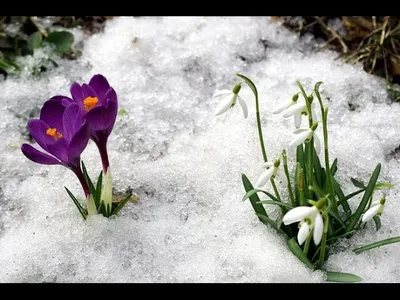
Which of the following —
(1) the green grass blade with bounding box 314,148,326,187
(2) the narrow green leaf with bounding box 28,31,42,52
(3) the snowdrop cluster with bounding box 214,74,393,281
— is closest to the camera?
(3) the snowdrop cluster with bounding box 214,74,393,281

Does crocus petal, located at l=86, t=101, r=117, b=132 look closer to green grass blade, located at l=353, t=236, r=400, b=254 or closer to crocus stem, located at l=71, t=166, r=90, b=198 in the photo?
crocus stem, located at l=71, t=166, r=90, b=198

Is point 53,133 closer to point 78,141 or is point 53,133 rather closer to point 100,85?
point 78,141

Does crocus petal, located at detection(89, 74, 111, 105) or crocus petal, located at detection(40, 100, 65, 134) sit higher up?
crocus petal, located at detection(89, 74, 111, 105)

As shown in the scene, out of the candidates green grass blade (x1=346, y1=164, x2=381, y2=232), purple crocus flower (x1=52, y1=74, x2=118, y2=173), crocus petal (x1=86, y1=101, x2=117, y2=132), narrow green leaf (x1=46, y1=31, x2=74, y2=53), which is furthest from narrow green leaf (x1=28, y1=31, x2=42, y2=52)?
green grass blade (x1=346, y1=164, x2=381, y2=232)

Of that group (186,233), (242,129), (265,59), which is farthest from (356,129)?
(186,233)

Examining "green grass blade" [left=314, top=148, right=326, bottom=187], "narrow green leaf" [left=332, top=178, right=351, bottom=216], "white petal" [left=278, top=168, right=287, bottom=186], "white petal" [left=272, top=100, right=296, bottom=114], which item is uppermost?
"white petal" [left=272, top=100, right=296, bottom=114]

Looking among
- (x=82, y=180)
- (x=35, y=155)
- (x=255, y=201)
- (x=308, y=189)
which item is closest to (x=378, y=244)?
(x=308, y=189)

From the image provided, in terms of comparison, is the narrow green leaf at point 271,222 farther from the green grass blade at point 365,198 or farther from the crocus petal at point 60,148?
the crocus petal at point 60,148
